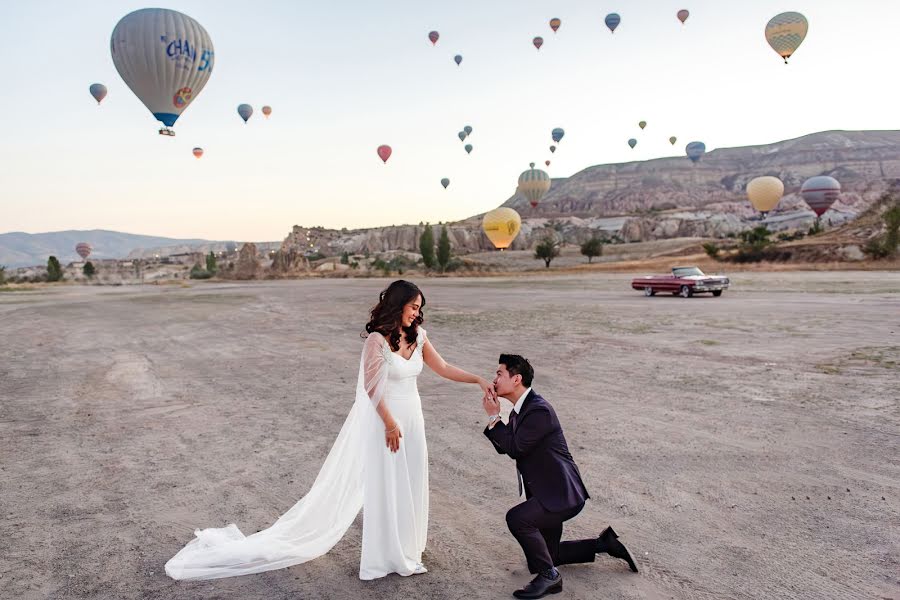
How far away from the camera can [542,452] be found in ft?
13.3

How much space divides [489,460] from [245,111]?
63.2 m

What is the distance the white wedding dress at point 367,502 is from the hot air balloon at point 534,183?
231 ft

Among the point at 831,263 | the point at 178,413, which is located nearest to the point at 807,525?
the point at 178,413

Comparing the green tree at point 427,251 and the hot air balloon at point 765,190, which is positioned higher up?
the hot air balloon at point 765,190

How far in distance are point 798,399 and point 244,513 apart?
7.82 metres

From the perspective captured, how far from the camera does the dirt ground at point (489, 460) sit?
4367mm

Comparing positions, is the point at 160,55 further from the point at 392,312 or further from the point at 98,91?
the point at 392,312

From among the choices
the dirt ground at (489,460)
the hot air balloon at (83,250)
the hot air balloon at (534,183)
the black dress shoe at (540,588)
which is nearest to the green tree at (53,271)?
the hot air balloon at (83,250)

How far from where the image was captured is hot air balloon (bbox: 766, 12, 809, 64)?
50188 millimetres

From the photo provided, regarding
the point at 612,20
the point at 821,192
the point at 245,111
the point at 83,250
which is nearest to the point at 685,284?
the point at 612,20

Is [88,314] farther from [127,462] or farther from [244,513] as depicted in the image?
[244,513]

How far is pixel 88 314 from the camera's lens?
26.5 m

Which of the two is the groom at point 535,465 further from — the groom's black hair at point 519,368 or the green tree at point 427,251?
the green tree at point 427,251

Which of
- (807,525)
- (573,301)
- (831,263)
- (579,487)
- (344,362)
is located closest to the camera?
(579,487)
